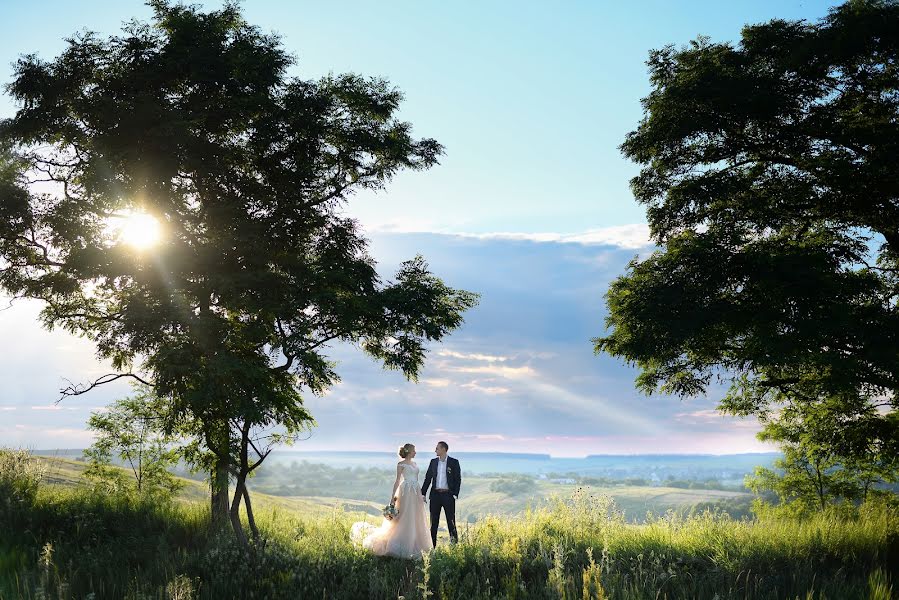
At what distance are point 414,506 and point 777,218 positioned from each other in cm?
1150

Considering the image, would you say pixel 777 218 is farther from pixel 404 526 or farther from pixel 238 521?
pixel 238 521

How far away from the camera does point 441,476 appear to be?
14.7 metres

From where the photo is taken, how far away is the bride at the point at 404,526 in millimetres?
13406

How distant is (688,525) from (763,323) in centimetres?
467

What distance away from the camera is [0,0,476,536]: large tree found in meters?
13.8

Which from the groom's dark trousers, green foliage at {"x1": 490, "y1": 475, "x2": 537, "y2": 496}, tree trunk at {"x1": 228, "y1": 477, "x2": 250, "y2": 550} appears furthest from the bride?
green foliage at {"x1": 490, "y1": 475, "x2": 537, "y2": 496}

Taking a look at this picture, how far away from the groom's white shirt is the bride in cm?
44

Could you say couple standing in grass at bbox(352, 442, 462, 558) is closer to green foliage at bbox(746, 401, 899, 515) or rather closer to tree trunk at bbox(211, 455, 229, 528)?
tree trunk at bbox(211, 455, 229, 528)

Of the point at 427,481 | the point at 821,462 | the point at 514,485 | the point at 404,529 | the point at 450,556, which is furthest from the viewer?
the point at 514,485

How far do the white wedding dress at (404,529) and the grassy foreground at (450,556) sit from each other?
18.2 inches

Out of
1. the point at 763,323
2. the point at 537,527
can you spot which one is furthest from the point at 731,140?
the point at 537,527

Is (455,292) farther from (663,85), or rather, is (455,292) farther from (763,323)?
(663,85)

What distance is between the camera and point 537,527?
13.4 meters

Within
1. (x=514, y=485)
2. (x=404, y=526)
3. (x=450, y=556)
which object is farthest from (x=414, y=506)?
(x=514, y=485)
